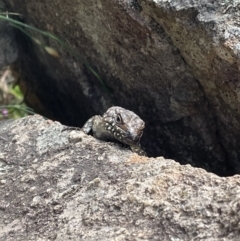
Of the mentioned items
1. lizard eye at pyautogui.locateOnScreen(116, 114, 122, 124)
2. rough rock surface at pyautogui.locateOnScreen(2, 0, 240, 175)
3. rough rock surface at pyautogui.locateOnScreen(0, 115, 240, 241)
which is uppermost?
rough rock surface at pyautogui.locateOnScreen(2, 0, 240, 175)

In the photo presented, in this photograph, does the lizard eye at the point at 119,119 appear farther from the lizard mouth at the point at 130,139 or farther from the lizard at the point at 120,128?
the lizard mouth at the point at 130,139

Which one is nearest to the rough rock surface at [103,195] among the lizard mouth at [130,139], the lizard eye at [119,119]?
the lizard mouth at [130,139]

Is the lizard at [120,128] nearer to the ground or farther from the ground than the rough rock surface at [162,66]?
nearer to the ground

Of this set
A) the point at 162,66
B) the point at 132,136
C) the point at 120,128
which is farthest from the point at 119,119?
the point at 162,66

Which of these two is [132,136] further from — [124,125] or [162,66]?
[162,66]

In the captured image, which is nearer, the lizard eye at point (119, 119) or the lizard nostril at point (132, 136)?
the lizard nostril at point (132, 136)

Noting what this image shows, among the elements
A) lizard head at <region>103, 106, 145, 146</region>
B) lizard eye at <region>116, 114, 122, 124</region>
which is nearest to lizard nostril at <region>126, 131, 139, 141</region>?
lizard head at <region>103, 106, 145, 146</region>

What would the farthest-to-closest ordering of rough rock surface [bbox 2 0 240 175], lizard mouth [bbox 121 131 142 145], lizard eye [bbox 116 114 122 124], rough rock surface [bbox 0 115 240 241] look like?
lizard eye [bbox 116 114 122 124] < lizard mouth [bbox 121 131 142 145] < rough rock surface [bbox 2 0 240 175] < rough rock surface [bbox 0 115 240 241]

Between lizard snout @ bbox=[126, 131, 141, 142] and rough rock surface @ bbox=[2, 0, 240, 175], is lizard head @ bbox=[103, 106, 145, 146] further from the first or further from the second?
rough rock surface @ bbox=[2, 0, 240, 175]
